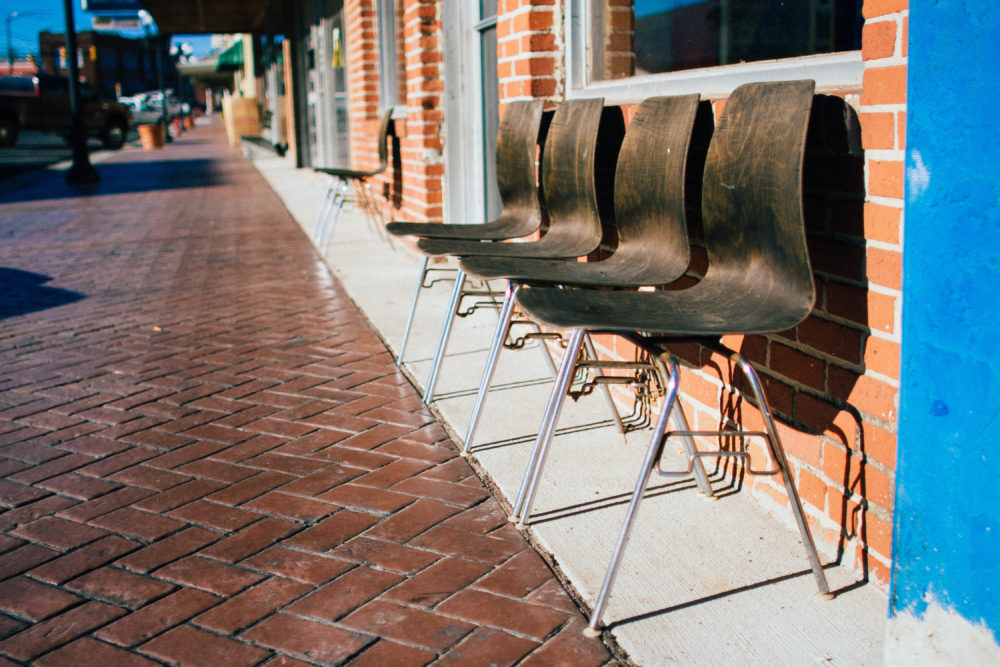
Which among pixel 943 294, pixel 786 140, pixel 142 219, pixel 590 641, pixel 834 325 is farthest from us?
pixel 142 219

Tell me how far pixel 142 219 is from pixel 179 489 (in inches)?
311

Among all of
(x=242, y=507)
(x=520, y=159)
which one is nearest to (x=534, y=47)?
(x=520, y=159)

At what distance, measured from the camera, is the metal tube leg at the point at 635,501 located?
6.00ft

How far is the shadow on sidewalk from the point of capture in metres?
13.0

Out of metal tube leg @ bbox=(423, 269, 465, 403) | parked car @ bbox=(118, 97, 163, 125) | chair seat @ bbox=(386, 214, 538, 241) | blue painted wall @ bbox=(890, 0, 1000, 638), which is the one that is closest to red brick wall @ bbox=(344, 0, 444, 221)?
chair seat @ bbox=(386, 214, 538, 241)

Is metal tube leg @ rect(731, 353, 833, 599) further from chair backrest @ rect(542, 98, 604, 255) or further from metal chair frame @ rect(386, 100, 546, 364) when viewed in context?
metal chair frame @ rect(386, 100, 546, 364)

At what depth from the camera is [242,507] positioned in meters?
2.61

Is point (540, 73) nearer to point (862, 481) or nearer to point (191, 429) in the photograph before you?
point (191, 429)

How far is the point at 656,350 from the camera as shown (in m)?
2.11

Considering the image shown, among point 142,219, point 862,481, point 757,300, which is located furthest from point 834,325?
point 142,219

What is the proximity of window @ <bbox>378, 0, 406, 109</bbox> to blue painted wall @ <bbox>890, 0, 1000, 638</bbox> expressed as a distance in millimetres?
6400

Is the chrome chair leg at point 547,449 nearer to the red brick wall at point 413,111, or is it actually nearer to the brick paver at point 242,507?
the brick paver at point 242,507

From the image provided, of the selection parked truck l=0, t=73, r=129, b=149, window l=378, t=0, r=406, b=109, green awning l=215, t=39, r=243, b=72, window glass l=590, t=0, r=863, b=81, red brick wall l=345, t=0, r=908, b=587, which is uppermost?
green awning l=215, t=39, r=243, b=72

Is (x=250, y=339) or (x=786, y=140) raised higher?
(x=786, y=140)
